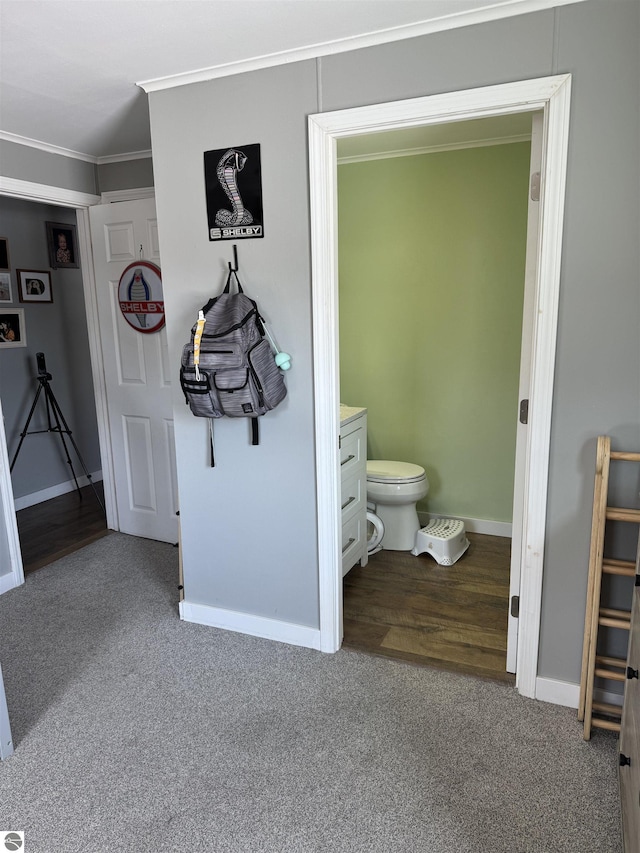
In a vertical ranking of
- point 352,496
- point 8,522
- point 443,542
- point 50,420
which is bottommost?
point 443,542

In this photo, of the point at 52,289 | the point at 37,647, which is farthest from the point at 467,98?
the point at 52,289

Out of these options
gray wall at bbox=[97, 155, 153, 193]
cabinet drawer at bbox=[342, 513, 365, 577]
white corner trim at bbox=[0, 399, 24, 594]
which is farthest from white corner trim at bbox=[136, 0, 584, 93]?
cabinet drawer at bbox=[342, 513, 365, 577]

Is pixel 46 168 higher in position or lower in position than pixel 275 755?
higher

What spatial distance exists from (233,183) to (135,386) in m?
1.71

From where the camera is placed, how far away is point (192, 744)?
6.95 ft

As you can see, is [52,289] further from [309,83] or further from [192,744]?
[192,744]

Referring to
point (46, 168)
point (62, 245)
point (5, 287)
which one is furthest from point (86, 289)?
point (62, 245)

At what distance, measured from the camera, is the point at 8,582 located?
3.31m

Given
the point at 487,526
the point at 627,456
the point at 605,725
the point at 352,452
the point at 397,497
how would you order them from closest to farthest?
the point at 627,456, the point at 605,725, the point at 352,452, the point at 397,497, the point at 487,526

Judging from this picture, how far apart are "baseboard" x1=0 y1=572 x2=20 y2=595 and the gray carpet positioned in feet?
1.56

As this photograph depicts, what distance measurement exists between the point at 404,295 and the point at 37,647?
280cm

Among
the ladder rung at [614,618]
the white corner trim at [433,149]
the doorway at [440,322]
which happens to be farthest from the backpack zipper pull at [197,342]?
the white corner trim at [433,149]

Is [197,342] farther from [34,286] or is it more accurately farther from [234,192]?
[34,286]

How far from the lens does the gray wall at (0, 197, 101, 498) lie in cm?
445
